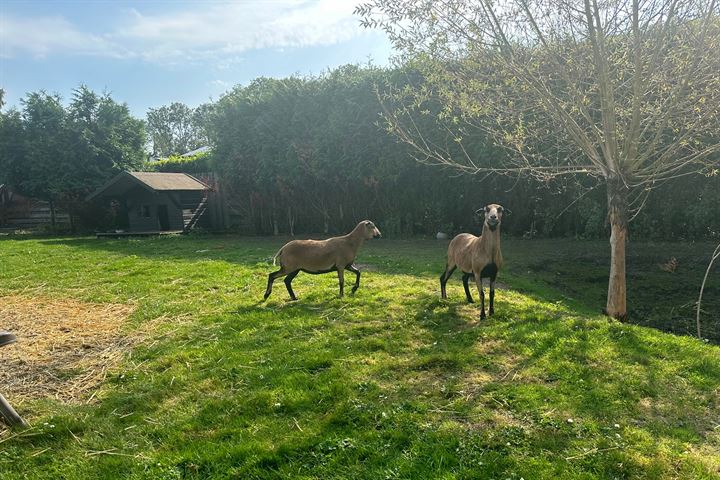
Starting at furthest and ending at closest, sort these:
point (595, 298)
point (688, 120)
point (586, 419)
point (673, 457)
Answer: point (595, 298)
point (688, 120)
point (586, 419)
point (673, 457)

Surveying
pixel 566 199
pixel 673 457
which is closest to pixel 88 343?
pixel 673 457

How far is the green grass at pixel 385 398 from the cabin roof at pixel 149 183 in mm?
13098

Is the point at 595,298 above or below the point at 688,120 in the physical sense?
below

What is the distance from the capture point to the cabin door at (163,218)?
21172 millimetres

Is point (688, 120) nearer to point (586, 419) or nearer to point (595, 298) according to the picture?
point (595, 298)

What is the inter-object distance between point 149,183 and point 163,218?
2.07 meters

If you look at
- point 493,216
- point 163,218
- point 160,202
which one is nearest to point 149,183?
point 160,202

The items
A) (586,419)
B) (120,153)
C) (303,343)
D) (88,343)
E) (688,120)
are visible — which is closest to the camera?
(586,419)

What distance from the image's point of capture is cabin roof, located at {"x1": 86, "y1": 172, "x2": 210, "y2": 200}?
19.8 meters

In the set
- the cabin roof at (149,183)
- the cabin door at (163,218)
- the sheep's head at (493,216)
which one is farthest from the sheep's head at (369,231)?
the cabin door at (163,218)

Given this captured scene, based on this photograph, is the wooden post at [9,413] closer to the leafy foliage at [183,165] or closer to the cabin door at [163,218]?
the cabin door at [163,218]

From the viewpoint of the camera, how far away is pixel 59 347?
5.76 m

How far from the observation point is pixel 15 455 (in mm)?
3486

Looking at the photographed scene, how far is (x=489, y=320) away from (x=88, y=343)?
4.99m
